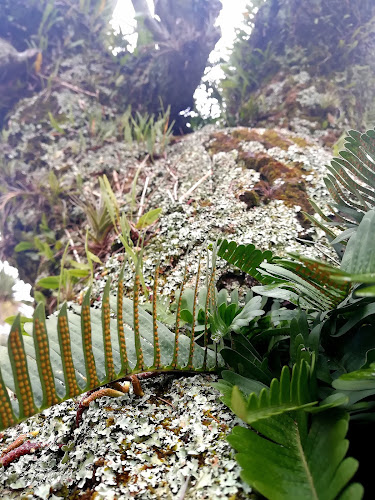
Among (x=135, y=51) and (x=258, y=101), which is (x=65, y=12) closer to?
(x=135, y=51)

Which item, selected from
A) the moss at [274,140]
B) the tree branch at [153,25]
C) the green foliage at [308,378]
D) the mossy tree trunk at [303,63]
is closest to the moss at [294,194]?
the moss at [274,140]

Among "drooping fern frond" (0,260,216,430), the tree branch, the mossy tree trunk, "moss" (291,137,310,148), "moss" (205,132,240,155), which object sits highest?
the tree branch

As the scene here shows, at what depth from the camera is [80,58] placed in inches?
A: 142

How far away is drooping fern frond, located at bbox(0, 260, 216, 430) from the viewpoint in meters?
0.56

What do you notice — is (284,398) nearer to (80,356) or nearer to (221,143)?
(80,356)

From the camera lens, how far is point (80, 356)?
2.25 feet

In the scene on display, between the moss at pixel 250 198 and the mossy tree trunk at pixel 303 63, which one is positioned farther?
the mossy tree trunk at pixel 303 63

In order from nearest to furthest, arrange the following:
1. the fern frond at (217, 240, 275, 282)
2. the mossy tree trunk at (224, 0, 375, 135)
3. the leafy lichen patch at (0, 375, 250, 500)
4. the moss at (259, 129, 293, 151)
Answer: the leafy lichen patch at (0, 375, 250, 500), the fern frond at (217, 240, 275, 282), the moss at (259, 129, 293, 151), the mossy tree trunk at (224, 0, 375, 135)

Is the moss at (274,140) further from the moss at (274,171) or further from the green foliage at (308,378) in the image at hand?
→ the green foliage at (308,378)

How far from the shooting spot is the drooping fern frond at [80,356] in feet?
1.83

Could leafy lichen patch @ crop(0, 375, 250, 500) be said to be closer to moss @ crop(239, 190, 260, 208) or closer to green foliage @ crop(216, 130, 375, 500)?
green foliage @ crop(216, 130, 375, 500)

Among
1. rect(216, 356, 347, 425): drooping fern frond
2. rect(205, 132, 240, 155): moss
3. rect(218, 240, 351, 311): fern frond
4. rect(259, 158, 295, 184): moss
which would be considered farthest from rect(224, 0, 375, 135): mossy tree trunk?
rect(216, 356, 347, 425): drooping fern frond

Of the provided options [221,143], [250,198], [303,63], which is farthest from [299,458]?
[303,63]

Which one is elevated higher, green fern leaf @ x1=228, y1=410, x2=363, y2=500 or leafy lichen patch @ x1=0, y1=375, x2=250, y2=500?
green fern leaf @ x1=228, y1=410, x2=363, y2=500
